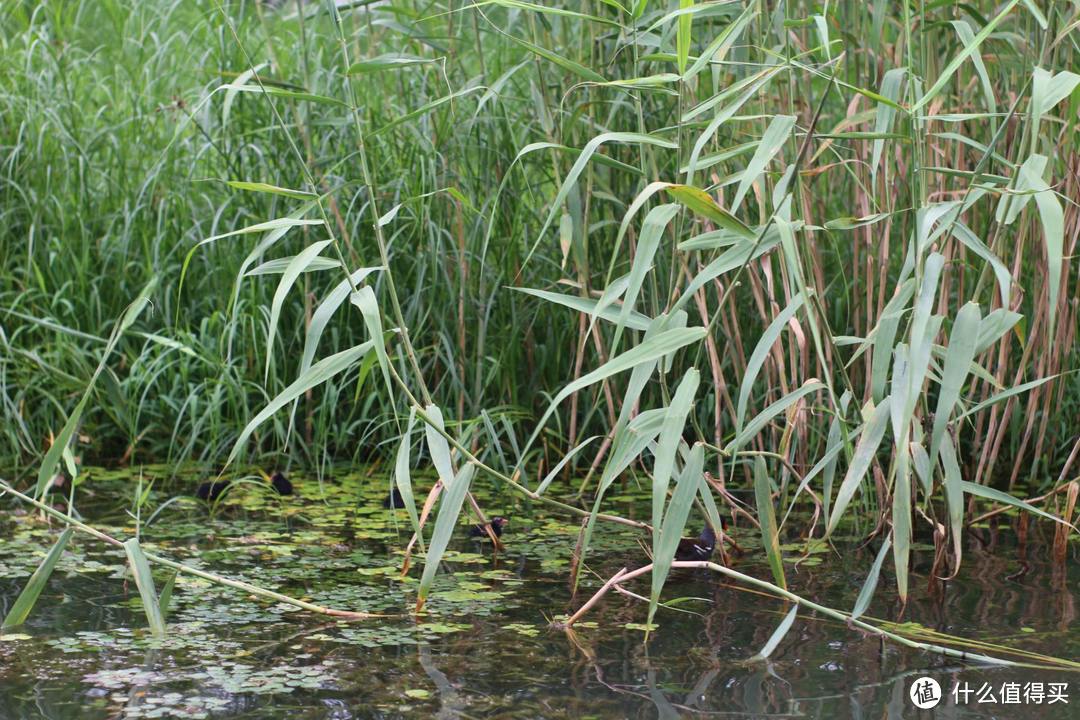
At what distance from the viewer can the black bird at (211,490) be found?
306cm

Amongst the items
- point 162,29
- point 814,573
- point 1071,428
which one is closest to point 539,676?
point 814,573

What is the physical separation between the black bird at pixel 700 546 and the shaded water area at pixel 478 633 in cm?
5

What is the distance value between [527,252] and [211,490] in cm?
100

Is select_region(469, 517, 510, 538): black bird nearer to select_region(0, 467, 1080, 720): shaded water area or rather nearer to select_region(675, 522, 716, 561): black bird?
select_region(0, 467, 1080, 720): shaded water area

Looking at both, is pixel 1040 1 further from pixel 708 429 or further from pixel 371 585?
pixel 371 585

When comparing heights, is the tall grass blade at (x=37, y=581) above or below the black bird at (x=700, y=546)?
above

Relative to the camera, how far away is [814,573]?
2.58 meters

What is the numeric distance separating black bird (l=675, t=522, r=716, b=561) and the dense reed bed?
0.09 meters

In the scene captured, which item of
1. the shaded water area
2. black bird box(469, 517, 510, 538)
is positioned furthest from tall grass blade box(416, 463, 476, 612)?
black bird box(469, 517, 510, 538)

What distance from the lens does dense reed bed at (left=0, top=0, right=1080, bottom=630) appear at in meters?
2.61

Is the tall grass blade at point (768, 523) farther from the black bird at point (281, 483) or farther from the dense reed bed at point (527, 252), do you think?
the black bird at point (281, 483)

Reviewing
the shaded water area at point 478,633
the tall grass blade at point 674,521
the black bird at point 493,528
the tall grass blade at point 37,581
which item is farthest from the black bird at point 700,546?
the tall grass blade at point 37,581

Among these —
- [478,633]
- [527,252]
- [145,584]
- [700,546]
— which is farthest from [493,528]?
[145,584]

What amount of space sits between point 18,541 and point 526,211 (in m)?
1.47
